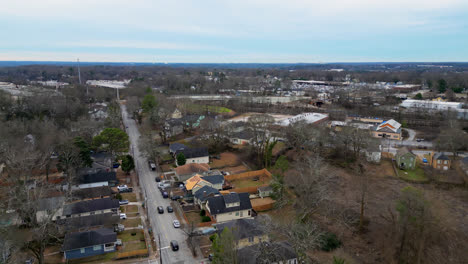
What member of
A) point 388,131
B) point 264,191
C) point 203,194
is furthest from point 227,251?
point 388,131

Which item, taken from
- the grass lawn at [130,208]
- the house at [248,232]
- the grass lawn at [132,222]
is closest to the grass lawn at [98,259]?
the grass lawn at [132,222]

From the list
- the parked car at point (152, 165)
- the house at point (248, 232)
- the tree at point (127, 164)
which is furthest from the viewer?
the parked car at point (152, 165)

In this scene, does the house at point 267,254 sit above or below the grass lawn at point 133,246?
above

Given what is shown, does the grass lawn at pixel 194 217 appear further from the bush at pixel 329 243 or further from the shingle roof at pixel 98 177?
the shingle roof at pixel 98 177

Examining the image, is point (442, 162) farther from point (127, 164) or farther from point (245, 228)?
point (127, 164)

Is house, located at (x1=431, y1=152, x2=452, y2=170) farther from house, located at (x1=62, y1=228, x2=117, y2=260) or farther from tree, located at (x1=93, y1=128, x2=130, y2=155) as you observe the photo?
tree, located at (x1=93, y1=128, x2=130, y2=155)


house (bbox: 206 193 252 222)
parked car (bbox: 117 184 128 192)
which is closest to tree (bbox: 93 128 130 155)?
parked car (bbox: 117 184 128 192)

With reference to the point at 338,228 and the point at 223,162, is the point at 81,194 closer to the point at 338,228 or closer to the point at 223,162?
the point at 223,162
